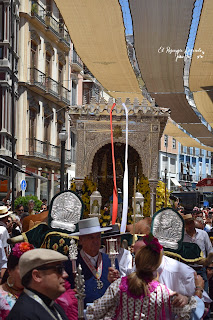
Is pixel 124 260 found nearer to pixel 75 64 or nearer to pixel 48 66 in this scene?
pixel 48 66

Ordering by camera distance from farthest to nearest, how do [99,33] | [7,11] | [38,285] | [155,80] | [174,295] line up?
[7,11] → [155,80] → [99,33] → [174,295] → [38,285]

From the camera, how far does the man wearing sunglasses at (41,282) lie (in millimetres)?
3521

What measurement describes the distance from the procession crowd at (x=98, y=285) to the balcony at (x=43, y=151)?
2840cm

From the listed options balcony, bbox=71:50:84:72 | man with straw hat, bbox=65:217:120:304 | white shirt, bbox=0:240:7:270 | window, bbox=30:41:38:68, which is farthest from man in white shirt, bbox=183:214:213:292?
balcony, bbox=71:50:84:72

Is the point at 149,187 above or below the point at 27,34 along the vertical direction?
below

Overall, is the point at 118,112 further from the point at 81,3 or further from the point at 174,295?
the point at 174,295

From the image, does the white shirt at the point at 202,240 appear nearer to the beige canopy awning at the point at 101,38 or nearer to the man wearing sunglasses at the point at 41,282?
the beige canopy awning at the point at 101,38

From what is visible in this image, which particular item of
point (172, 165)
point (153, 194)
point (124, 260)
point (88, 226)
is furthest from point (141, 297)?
point (172, 165)

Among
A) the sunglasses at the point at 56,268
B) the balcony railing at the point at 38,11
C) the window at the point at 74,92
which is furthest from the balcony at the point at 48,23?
the sunglasses at the point at 56,268

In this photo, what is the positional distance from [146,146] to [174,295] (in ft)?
42.6

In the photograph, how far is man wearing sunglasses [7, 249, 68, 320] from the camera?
11.6 ft

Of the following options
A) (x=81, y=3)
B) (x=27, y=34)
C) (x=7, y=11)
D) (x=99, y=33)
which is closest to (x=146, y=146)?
(x=99, y=33)

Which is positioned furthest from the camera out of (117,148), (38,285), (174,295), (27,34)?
(27,34)

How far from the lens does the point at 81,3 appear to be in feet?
34.2
